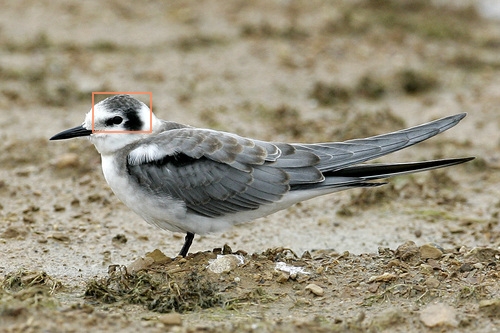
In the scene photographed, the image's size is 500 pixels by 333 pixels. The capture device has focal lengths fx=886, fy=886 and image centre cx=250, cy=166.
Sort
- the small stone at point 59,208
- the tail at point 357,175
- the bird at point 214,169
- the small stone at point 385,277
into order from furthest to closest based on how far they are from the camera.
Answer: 1. the small stone at point 59,208
2. the bird at point 214,169
3. the tail at point 357,175
4. the small stone at point 385,277

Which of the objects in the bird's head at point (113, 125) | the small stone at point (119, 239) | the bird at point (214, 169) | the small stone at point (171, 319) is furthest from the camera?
the small stone at point (119, 239)

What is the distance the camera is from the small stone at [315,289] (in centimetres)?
556

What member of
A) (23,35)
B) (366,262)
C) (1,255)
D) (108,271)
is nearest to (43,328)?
(108,271)

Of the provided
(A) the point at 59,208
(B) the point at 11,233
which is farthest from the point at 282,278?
(A) the point at 59,208

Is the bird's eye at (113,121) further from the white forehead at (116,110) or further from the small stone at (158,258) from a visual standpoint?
the small stone at (158,258)

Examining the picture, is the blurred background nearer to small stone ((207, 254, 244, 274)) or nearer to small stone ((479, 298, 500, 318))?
small stone ((207, 254, 244, 274))

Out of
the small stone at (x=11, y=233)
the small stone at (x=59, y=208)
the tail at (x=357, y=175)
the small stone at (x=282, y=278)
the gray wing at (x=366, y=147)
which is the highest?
the gray wing at (x=366, y=147)

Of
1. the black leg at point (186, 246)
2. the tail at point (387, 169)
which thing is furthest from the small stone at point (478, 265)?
the black leg at point (186, 246)

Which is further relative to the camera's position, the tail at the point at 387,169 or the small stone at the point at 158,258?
the small stone at the point at 158,258

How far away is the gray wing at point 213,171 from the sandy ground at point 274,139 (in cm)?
43

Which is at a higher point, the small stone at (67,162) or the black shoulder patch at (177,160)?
the black shoulder patch at (177,160)

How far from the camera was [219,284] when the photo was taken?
223 inches

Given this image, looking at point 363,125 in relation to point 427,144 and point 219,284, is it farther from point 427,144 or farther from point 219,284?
point 219,284

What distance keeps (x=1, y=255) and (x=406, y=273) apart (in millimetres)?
2892
